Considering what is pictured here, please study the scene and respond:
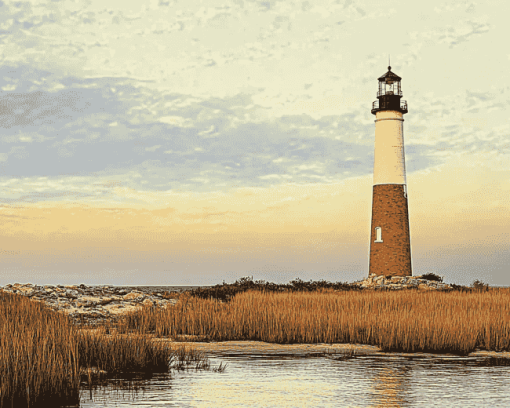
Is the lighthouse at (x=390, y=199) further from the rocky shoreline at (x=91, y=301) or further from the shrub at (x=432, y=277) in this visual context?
the rocky shoreline at (x=91, y=301)

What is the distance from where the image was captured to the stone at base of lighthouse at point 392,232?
111 ft

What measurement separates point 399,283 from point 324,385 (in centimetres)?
2441

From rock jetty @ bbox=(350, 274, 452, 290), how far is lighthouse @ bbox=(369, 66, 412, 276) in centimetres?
64

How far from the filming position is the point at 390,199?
34.0 meters

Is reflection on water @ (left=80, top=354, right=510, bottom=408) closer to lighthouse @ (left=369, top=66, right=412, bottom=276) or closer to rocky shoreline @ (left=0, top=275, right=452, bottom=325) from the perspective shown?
rocky shoreline @ (left=0, top=275, right=452, bottom=325)

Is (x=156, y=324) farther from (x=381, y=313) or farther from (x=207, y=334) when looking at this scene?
(x=381, y=313)

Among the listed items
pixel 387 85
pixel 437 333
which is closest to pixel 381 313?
pixel 437 333

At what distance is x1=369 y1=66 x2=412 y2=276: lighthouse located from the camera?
33906mm

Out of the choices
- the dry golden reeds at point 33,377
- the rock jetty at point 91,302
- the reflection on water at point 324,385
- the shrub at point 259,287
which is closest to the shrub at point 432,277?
the shrub at point 259,287

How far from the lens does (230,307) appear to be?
17703mm

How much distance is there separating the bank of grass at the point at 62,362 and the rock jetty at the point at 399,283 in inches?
849

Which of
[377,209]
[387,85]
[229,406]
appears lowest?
[229,406]

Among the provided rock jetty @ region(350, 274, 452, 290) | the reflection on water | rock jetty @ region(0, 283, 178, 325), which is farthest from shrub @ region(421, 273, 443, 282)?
the reflection on water

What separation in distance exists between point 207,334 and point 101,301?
8.68 meters
